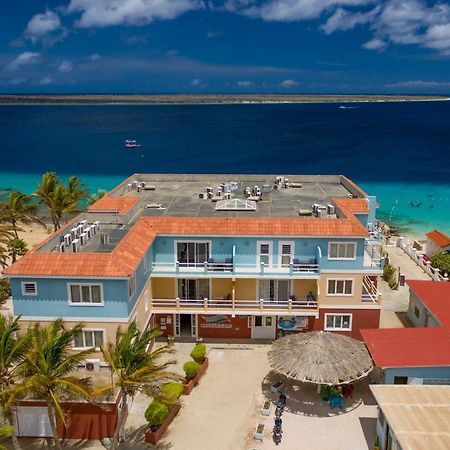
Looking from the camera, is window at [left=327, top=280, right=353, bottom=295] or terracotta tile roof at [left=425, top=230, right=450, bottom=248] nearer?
window at [left=327, top=280, right=353, bottom=295]

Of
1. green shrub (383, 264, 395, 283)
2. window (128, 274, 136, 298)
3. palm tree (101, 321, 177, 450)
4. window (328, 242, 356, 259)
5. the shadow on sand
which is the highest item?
window (328, 242, 356, 259)

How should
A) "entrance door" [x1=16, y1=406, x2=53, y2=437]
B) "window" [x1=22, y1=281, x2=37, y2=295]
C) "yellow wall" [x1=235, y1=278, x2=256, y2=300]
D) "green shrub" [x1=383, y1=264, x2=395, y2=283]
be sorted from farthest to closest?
"green shrub" [x1=383, y1=264, x2=395, y2=283] < "yellow wall" [x1=235, y1=278, x2=256, y2=300] < "window" [x1=22, y1=281, x2=37, y2=295] < "entrance door" [x1=16, y1=406, x2=53, y2=437]

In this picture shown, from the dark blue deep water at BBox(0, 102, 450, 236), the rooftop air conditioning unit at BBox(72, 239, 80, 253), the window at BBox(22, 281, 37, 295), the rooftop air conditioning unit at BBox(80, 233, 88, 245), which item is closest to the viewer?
the window at BBox(22, 281, 37, 295)

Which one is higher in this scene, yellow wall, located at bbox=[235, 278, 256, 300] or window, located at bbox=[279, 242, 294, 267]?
window, located at bbox=[279, 242, 294, 267]

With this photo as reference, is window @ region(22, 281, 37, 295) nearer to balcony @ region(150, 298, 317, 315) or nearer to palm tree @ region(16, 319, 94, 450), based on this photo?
palm tree @ region(16, 319, 94, 450)

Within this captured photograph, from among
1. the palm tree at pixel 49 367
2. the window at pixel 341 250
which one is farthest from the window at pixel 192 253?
the palm tree at pixel 49 367

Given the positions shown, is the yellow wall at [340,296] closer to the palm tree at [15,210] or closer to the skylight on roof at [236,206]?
the skylight on roof at [236,206]

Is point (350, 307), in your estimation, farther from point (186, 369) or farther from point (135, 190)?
point (135, 190)

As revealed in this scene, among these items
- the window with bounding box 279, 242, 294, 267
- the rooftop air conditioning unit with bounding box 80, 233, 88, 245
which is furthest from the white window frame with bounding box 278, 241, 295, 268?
the rooftop air conditioning unit with bounding box 80, 233, 88, 245
